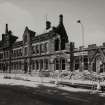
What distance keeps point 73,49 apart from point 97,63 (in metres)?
5.30

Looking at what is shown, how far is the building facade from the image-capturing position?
27188mm

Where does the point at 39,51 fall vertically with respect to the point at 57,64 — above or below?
above

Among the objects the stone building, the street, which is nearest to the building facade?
the stone building

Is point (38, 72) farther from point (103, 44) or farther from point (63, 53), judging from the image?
point (103, 44)

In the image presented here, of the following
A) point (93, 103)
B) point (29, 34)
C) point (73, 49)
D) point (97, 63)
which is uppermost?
point (29, 34)

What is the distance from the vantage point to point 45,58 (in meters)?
35.1

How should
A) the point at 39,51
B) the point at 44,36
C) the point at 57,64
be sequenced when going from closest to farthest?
1. the point at 57,64
2. the point at 44,36
3. the point at 39,51

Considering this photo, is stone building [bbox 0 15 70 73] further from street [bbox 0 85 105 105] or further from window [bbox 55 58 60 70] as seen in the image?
street [bbox 0 85 105 105]

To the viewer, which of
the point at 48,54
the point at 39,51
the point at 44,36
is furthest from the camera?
the point at 39,51

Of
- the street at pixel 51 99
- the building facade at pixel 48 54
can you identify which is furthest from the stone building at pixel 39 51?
the street at pixel 51 99

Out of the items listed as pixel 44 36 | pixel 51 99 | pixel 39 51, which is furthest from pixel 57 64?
pixel 51 99

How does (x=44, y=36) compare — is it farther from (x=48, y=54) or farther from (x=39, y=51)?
(x=48, y=54)

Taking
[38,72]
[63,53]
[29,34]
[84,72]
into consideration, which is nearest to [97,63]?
[84,72]

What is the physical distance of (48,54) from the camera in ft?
113
